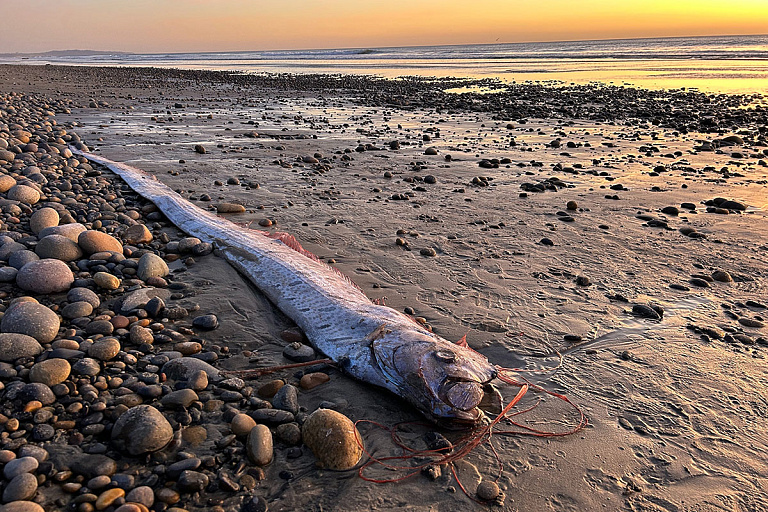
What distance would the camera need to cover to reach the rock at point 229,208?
24.1 feet

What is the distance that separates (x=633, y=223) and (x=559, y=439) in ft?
15.7

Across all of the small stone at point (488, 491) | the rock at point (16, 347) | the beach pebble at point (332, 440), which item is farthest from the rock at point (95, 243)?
the small stone at point (488, 491)

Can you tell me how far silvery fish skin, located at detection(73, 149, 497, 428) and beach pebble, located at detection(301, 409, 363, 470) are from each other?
53cm

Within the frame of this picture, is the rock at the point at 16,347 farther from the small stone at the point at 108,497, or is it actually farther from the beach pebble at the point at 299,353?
the beach pebble at the point at 299,353

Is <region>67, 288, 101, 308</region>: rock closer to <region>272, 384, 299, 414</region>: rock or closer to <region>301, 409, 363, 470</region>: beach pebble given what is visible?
<region>272, 384, 299, 414</region>: rock

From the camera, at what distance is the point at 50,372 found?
3082 millimetres

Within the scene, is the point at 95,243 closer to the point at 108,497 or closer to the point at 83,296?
the point at 83,296

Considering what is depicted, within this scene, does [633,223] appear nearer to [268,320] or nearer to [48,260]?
[268,320]

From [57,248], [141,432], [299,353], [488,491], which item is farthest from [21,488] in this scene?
[57,248]

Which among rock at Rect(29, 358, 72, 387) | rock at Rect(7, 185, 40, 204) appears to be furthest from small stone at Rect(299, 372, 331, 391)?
rock at Rect(7, 185, 40, 204)

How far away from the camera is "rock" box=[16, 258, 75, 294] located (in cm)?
429

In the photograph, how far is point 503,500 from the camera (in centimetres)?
264

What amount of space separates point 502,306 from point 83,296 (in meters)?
3.74

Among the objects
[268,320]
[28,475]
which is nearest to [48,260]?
[268,320]
